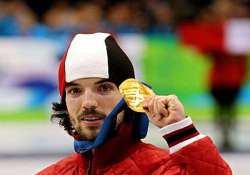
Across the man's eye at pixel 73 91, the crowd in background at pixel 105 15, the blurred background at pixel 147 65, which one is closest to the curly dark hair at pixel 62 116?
the man's eye at pixel 73 91

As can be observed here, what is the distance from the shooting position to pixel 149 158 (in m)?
3.07

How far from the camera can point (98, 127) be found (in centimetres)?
305

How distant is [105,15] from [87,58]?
8.48m

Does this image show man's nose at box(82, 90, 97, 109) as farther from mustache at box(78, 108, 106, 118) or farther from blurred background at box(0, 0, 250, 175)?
blurred background at box(0, 0, 250, 175)

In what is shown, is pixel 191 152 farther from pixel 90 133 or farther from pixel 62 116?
pixel 62 116

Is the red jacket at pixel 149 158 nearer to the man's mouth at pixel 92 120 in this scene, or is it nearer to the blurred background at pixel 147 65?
the man's mouth at pixel 92 120

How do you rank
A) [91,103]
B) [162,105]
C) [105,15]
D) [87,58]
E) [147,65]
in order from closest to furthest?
[162,105]
[91,103]
[87,58]
[147,65]
[105,15]

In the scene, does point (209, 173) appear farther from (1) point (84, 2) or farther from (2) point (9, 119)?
(1) point (84, 2)

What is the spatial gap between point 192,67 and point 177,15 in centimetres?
104

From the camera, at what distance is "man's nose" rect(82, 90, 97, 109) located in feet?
9.96

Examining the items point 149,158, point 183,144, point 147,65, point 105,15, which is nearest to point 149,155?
point 149,158

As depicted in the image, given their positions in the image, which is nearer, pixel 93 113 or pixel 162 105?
pixel 162 105

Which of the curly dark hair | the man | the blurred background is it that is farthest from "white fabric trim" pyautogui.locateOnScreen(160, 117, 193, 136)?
the blurred background

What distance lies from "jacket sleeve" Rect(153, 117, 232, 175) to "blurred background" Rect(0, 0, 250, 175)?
7056mm
